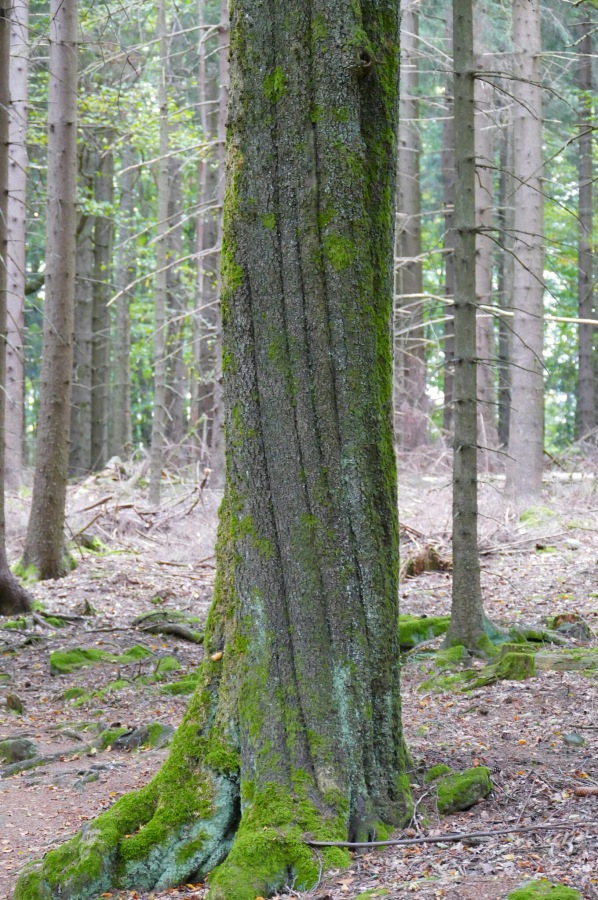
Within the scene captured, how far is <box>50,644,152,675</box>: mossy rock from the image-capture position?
347 inches

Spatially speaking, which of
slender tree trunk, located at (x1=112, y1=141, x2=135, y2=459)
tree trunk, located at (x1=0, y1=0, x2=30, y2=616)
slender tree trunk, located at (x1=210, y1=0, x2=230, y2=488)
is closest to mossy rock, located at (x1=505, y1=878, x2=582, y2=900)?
tree trunk, located at (x1=0, y1=0, x2=30, y2=616)

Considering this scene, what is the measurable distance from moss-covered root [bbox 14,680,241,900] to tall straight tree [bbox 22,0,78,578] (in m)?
8.08

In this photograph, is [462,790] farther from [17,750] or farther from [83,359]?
[83,359]

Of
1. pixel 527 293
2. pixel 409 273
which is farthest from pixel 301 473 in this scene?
pixel 409 273

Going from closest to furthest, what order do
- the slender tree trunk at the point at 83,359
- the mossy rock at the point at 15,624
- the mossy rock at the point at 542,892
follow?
the mossy rock at the point at 542,892
the mossy rock at the point at 15,624
the slender tree trunk at the point at 83,359

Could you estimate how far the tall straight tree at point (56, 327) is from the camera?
1202 centimetres

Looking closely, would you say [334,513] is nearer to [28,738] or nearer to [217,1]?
[28,738]

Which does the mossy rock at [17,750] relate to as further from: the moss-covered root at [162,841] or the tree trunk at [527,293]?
the tree trunk at [527,293]

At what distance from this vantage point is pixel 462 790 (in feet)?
14.7

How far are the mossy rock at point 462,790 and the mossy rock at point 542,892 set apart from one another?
0.95 meters

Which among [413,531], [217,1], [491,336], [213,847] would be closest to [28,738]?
[213,847]

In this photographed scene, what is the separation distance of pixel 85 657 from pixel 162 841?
198 inches

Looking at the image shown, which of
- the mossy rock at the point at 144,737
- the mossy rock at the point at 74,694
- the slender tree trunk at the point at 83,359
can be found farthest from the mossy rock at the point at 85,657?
the slender tree trunk at the point at 83,359

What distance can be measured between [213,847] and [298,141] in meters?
3.29
